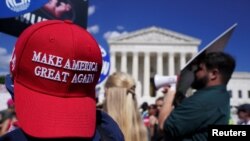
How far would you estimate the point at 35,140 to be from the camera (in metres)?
0.81

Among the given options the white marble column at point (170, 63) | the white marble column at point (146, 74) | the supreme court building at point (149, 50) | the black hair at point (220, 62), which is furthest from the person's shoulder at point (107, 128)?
Answer: the white marble column at point (170, 63)

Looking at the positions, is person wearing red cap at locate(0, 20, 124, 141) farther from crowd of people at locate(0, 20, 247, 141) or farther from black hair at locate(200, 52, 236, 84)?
black hair at locate(200, 52, 236, 84)

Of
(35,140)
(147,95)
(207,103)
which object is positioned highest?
(35,140)

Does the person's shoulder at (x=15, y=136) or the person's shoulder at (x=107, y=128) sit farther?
the person's shoulder at (x=107, y=128)

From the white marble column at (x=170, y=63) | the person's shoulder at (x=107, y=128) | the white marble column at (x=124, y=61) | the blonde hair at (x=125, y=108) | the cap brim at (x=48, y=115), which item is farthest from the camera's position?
the white marble column at (x=170, y=63)

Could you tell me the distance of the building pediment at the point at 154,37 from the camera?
50406 mm

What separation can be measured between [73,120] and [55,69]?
0.15 meters

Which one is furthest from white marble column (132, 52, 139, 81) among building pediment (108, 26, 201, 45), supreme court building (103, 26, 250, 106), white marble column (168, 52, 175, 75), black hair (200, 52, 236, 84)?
black hair (200, 52, 236, 84)

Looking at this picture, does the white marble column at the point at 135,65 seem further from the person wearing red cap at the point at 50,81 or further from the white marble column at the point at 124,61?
the person wearing red cap at the point at 50,81

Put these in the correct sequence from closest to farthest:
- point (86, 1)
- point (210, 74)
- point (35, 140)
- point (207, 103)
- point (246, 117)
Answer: point (35, 140) → point (207, 103) → point (210, 74) → point (86, 1) → point (246, 117)

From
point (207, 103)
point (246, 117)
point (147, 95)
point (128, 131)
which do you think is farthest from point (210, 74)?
point (147, 95)

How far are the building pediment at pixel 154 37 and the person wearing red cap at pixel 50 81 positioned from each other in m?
49.7

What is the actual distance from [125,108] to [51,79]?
143cm

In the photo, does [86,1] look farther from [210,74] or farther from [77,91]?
[77,91]
